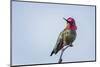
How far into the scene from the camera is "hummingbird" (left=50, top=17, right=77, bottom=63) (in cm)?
219

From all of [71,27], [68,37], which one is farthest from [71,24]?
[68,37]

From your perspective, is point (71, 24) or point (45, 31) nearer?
point (45, 31)

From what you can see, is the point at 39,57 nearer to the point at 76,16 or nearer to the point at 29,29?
the point at 29,29

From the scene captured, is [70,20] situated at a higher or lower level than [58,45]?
higher

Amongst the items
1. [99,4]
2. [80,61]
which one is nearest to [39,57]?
[80,61]

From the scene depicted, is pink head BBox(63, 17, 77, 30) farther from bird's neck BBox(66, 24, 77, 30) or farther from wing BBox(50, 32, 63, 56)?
wing BBox(50, 32, 63, 56)

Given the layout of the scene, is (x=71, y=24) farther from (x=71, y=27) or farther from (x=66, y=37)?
(x=66, y=37)

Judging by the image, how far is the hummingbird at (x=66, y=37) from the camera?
2.19 metres

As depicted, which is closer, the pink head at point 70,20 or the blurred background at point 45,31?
the blurred background at point 45,31

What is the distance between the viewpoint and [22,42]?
205 cm

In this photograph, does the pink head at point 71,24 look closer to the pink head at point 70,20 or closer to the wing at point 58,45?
the pink head at point 70,20

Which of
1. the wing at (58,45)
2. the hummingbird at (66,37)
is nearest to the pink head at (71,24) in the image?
the hummingbird at (66,37)

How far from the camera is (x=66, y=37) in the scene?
2.22 m

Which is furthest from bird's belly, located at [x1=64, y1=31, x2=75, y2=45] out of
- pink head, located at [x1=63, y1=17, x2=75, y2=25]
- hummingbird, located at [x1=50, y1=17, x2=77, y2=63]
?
pink head, located at [x1=63, y1=17, x2=75, y2=25]
